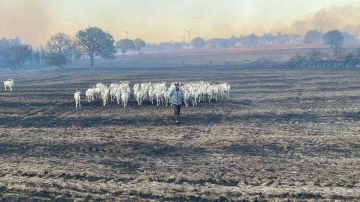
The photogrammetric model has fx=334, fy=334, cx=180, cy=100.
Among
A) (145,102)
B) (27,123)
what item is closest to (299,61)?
(145,102)

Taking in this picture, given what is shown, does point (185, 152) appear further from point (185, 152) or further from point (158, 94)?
point (158, 94)

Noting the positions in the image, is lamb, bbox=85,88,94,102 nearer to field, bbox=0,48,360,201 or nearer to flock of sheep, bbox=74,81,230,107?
flock of sheep, bbox=74,81,230,107

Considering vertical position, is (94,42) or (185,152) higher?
(94,42)

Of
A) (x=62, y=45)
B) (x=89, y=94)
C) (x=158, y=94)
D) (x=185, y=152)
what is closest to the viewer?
(x=185, y=152)

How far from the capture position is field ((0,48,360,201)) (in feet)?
30.9

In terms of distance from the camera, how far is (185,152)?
1308 centimetres

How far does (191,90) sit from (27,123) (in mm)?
10875

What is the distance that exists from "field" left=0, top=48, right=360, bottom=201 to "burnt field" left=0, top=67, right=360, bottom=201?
0.04 meters

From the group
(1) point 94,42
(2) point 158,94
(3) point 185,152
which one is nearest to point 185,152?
(3) point 185,152

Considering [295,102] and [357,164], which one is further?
[295,102]

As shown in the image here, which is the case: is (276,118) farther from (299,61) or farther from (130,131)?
(299,61)

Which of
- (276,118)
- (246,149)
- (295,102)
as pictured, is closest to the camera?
(246,149)

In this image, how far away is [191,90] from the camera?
23906 millimetres

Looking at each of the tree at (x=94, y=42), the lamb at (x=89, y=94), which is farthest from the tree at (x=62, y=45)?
the lamb at (x=89, y=94)
